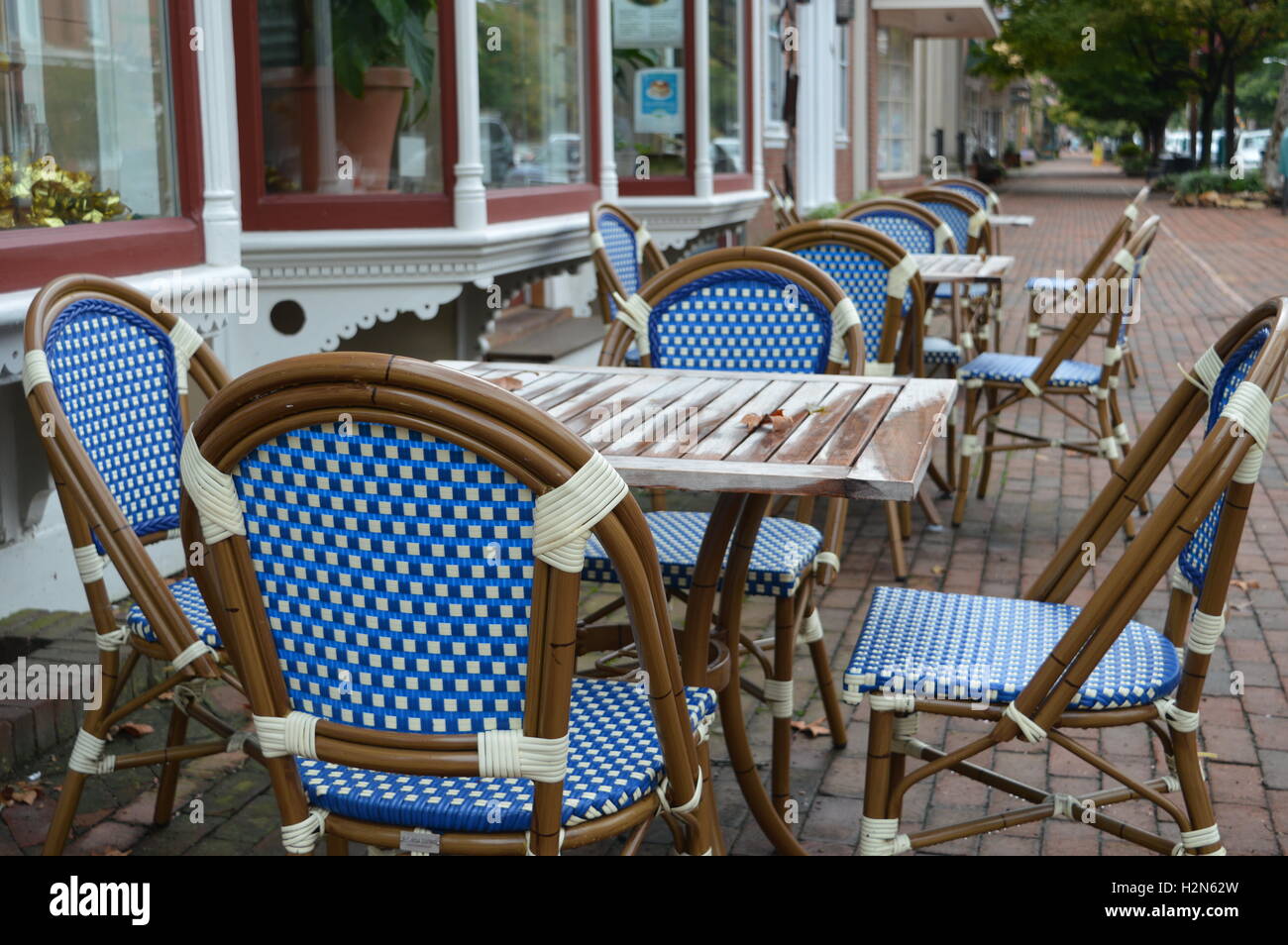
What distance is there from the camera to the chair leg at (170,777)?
2928mm

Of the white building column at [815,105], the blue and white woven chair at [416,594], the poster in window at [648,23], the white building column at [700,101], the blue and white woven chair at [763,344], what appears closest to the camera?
the blue and white woven chair at [416,594]

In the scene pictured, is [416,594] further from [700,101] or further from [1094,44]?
[1094,44]

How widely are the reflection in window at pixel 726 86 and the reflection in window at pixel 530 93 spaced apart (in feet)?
6.48

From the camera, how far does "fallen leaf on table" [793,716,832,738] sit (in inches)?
140

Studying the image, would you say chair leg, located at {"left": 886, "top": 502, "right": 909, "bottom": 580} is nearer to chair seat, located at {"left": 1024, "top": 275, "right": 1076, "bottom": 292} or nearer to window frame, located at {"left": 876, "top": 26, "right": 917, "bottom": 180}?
chair seat, located at {"left": 1024, "top": 275, "right": 1076, "bottom": 292}

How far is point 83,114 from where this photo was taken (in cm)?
378

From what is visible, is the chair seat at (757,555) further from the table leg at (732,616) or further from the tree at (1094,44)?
the tree at (1094,44)

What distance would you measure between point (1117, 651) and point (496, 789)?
122 centimetres

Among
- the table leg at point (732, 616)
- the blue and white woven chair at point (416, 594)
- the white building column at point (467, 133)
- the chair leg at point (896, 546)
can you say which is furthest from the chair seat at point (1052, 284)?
the blue and white woven chair at point (416, 594)

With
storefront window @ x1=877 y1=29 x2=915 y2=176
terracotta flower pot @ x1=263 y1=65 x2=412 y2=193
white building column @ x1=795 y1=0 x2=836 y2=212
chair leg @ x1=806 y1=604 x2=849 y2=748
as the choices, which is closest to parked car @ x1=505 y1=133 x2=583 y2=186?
terracotta flower pot @ x1=263 y1=65 x2=412 y2=193

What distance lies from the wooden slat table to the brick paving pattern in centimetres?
49

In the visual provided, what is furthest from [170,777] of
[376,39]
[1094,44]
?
[1094,44]

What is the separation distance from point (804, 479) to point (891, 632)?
510 mm
